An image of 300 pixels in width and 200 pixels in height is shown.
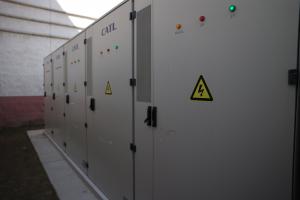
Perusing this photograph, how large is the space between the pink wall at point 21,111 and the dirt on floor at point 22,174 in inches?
53.8

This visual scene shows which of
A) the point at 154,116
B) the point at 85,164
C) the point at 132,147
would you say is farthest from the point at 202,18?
the point at 85,164

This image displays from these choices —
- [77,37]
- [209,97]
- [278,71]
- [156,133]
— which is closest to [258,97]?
[278,71]

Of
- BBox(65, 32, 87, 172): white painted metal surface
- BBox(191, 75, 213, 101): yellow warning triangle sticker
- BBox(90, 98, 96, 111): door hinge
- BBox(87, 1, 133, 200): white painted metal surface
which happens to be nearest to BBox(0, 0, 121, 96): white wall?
A: BBox(65, 32, 87, 172): white painted metal surface

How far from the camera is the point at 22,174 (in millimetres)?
2900

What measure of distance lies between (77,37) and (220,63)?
96.9 inches

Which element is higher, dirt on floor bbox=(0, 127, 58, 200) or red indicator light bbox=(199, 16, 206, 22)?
red indicator light bbox=(199, 16, 206, 22)

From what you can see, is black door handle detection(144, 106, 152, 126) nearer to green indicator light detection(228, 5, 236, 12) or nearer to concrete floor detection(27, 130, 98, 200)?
green indicator light detection(228, 5, 236, 12)

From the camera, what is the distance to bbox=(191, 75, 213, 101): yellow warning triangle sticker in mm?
1016

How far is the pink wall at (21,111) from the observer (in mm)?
5594

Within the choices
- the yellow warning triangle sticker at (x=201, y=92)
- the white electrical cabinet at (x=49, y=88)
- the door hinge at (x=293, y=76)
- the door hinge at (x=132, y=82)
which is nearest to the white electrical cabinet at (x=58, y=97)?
the white electrical cabinet at (x=49, y=88)

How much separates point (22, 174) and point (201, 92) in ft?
10.3

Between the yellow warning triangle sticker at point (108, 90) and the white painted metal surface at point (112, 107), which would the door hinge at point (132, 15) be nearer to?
the white painted metal surface at point (112, 107)

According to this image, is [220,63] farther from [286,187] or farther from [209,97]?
[286,187]

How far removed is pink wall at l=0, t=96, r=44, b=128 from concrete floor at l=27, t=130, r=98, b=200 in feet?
6.62
